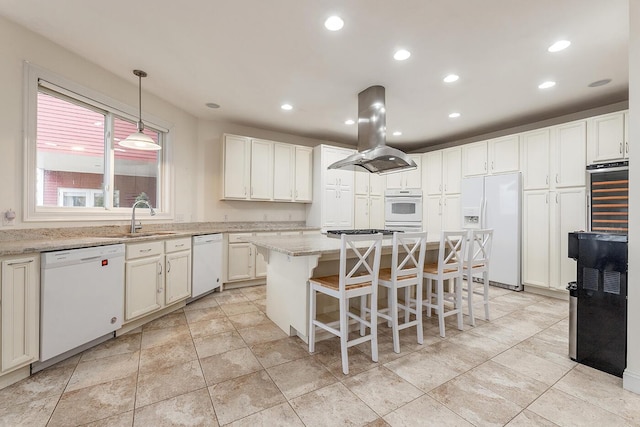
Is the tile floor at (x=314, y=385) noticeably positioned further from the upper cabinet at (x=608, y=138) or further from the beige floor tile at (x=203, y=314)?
the upper cabinet at (x=608, y=138)

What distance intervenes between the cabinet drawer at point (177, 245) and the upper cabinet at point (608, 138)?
16.5 ft

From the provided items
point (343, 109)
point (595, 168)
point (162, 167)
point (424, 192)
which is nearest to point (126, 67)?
point (162, 167)

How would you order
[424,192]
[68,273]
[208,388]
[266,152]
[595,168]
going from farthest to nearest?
1. [424,192]
2. [266,152]
3. [595,168]
4. [68,273]
5. [208,388]

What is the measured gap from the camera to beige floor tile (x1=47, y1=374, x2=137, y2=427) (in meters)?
1.52

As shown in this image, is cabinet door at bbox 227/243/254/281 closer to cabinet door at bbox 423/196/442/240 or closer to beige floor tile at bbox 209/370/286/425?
beige floor tile at bbox 209/370/286/425

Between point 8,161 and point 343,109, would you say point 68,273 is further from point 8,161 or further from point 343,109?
point 343,109

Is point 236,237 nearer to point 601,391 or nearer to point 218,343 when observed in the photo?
point 218,343

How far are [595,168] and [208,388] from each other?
14.9 feet

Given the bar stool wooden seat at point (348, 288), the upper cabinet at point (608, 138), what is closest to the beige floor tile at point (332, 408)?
the bar stool wooden seat at point (348, 288)

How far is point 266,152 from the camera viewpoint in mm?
4660

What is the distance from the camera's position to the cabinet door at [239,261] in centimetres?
414

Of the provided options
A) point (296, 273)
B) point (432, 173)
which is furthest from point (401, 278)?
point (432, 173)

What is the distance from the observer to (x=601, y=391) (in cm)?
178

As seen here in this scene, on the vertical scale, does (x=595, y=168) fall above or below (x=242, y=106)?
below
